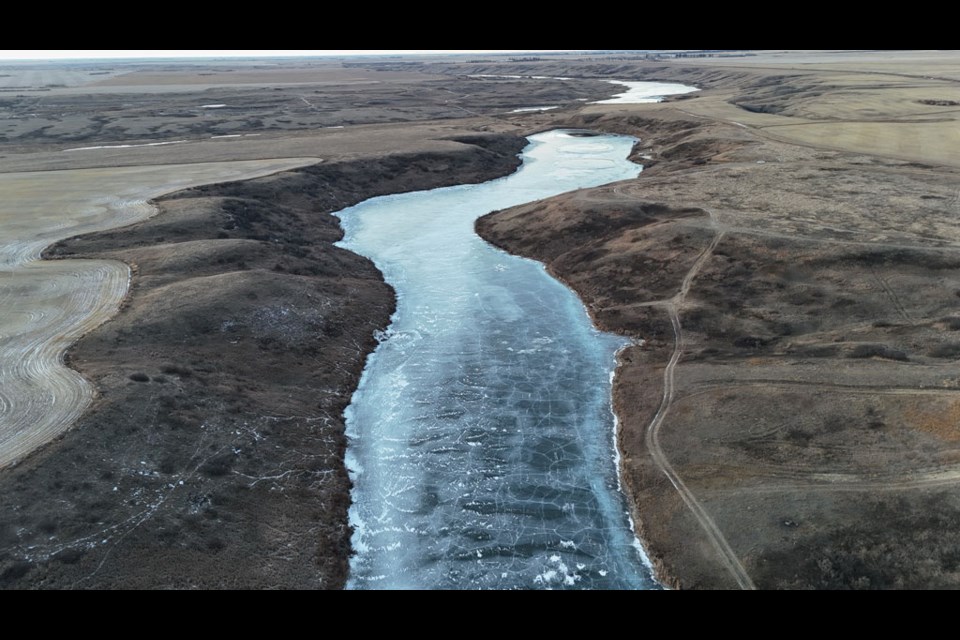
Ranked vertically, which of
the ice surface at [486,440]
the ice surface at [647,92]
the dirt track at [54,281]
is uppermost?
the ice surface at [647,92]

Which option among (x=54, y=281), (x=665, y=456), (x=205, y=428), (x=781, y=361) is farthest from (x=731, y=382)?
(x=54, y=281)

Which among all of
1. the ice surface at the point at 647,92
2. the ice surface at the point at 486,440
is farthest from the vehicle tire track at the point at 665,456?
the ice surface at the point at 647,92

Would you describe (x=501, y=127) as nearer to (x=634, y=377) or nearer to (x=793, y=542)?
(x=634, y=377)

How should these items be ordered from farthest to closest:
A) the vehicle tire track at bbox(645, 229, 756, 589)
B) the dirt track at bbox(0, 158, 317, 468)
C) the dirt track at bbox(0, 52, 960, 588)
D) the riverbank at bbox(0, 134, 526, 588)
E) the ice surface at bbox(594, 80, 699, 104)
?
the ice surface at bbox(594, 80, 699, 104) < the dirt track at bbox(0, 158, 317, 468) < the vehicle tire track at bbox(645, 229, 756, 589) < the dirt track at bbox(0, 52, 960, 588) < the riverbank at bbox(0, 134, 526, 588)

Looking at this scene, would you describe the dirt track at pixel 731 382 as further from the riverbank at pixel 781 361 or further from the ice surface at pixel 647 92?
the ice surface at pixel 647 92

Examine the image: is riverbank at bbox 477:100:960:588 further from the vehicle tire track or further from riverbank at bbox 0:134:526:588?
riverbank at bbox 0:134:526:588

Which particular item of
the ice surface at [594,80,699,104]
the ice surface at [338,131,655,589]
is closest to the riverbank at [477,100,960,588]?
the ice surface at [338,131,655,589]
